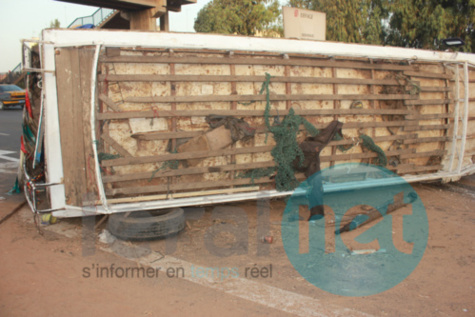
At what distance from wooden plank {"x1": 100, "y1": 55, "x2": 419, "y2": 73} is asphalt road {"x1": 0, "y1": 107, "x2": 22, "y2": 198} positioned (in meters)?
3.68

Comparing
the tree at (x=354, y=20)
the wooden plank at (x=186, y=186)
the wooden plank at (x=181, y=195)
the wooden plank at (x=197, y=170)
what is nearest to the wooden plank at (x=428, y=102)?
the wooden plank at (x=197, y=170)

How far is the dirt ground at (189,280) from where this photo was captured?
12.5 feet

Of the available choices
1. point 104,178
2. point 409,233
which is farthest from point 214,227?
point 409,233

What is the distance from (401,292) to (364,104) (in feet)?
11.7

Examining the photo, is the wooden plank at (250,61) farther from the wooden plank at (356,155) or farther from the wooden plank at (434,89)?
the wooden plank at (356,155)

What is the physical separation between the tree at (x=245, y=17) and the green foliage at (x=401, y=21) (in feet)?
13.2

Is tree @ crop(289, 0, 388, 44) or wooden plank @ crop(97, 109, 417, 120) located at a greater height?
tree @ crop(289, 0, 388, 44)

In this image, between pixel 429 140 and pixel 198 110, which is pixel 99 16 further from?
pixel 429 140

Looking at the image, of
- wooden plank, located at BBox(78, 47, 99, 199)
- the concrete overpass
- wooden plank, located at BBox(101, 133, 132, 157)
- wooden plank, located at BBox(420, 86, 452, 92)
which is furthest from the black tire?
the concrete overpass

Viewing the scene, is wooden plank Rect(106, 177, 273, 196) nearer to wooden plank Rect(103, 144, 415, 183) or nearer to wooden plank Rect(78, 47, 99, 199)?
wooden plank Rect(103, 144, 415, 183)

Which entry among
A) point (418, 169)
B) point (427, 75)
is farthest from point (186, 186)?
point (427, 75)

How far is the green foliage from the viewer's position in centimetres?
1568

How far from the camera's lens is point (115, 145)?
541 cm

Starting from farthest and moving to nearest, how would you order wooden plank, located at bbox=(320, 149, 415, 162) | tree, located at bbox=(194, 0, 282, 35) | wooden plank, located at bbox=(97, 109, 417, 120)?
1. tree, located at bbox=(194, 0, 282, 35)
2. wooden plank, located at bbox=(320, 149, 415, 162)
3. wooden plank, located at bbox=(97, 109, 417, 120)
